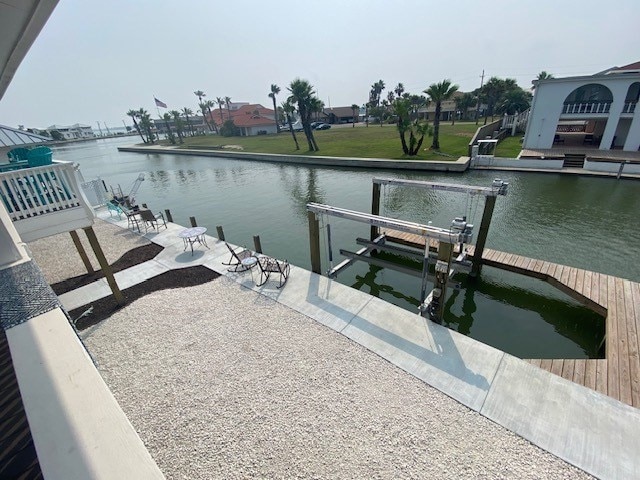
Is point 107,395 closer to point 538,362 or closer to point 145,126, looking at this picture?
point 538,362

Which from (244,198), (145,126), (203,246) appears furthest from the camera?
(145,126)

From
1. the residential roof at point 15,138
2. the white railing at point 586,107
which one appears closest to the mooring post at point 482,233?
the residential roof at point 15,138

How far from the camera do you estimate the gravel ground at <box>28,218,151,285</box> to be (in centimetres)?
1091

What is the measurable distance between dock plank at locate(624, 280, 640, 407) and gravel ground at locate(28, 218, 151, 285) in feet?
48.8

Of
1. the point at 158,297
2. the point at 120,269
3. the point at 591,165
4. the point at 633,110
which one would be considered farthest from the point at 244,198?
the point at 633,110

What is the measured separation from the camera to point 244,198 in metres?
22.8

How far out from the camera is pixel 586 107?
25.8 meters

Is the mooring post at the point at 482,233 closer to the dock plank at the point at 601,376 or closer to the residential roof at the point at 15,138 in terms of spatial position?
the dock plank at the point at 601,376

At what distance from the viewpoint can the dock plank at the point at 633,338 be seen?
4.93 metres

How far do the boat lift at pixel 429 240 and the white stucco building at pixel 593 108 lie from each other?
84.0 feet

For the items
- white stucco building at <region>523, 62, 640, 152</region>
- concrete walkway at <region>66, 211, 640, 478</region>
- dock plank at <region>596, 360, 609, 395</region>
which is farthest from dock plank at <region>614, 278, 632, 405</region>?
white stucco building at <region>523, 62, 640, 152</region>

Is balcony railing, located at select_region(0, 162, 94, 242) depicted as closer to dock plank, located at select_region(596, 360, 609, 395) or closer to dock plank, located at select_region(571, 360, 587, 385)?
dock plank, located at select_region(571, 360, 587, 385)

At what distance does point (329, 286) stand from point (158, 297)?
5.12 metres

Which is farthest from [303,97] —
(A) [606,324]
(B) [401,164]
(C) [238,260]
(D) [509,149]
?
(A) [606,324]
